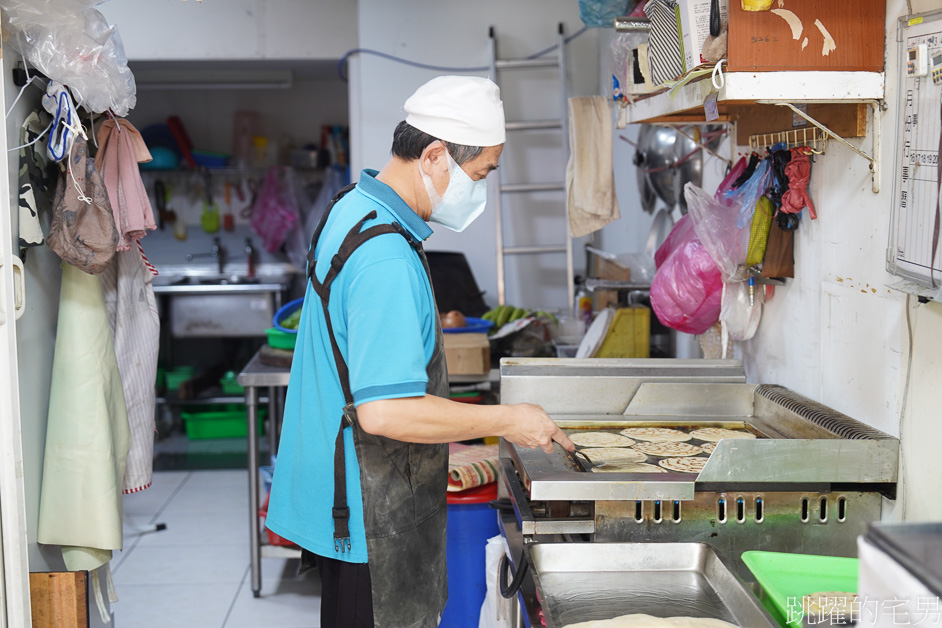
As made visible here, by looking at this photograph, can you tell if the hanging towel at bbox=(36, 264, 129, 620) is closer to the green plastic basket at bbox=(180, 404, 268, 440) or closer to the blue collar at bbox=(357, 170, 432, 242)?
the blue collar at bbox=(357, 170, 432, 242)

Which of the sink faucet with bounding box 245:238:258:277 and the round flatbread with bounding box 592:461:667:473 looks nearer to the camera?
the round flatbread with bounding box 592:461:667:473

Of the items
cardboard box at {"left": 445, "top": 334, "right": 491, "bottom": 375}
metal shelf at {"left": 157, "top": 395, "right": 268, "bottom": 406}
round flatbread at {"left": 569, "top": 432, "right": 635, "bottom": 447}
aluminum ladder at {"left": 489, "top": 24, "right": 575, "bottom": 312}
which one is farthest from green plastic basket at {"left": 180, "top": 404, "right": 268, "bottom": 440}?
round flatbread at {"left": 569, "top": 432, "right": 635, "bottom": 447}

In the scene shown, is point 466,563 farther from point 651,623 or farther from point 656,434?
point 651,623

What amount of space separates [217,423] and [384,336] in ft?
14.2

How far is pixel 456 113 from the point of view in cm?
149

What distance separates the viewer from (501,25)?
4590mm

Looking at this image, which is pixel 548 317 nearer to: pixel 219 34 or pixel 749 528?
pixel 749 528

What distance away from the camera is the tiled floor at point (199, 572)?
296cm

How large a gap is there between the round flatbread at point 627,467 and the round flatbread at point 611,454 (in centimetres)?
2

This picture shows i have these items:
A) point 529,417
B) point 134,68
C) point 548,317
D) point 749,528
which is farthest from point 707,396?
point 134,68

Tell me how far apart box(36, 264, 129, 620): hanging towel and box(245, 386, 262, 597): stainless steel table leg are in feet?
3.01

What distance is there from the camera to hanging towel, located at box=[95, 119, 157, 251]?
2.18 m

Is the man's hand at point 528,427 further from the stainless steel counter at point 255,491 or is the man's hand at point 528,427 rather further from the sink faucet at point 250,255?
the sink faucet at point 250,255

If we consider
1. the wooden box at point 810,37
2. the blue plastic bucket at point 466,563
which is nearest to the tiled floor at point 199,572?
the blue plastic bucket at point 466,563
